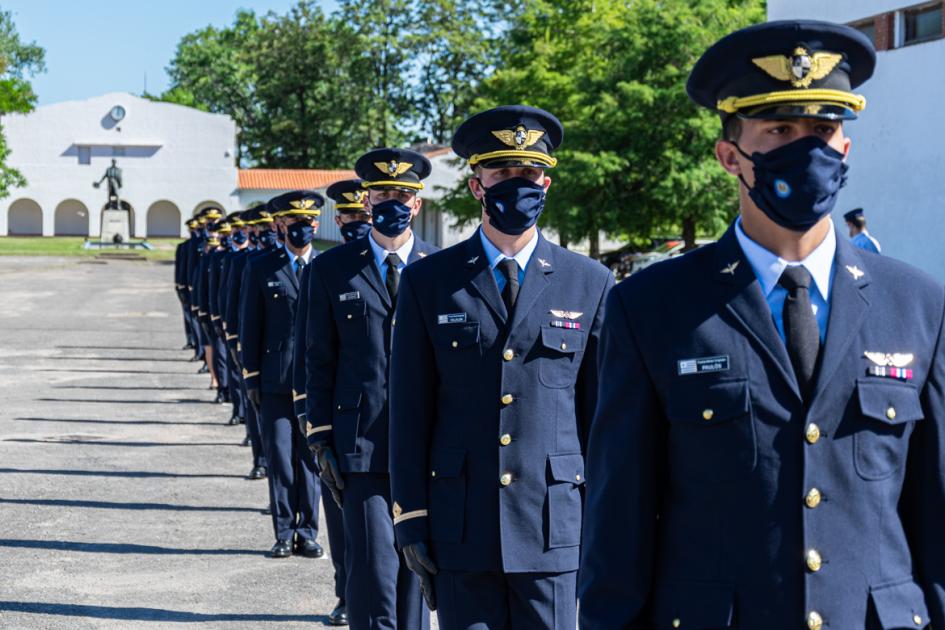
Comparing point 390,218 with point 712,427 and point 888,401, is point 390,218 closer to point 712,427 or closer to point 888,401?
point 712,427

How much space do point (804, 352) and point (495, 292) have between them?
2.16m

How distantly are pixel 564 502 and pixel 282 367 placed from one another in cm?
493

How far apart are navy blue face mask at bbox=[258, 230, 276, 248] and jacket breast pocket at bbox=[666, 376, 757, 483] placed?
1086 centimetres

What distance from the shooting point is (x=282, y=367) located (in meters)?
9.41

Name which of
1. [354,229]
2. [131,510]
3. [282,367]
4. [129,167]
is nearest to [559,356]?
[354,229]

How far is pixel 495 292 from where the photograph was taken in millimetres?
4902

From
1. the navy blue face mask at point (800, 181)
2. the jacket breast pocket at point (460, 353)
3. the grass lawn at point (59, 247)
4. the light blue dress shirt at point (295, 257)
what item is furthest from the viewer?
the grass lawn at point (59, 247)

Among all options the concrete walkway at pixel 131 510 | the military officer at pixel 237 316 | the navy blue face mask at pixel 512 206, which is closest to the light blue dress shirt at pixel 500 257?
the navy blue face mask at pixel 512 206

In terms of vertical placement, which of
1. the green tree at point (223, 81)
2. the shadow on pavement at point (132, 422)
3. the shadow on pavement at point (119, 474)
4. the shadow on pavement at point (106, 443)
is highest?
the green tree at point (223, 81)

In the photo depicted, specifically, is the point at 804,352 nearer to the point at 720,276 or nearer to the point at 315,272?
the point at 720,276

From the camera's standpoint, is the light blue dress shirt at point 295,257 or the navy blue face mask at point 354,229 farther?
the light blue dress shirt at point 295,257

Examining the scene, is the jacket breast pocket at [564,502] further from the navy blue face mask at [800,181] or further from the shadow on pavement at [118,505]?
the shadow on pavement at [118,505]

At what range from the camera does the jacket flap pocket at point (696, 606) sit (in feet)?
9.31

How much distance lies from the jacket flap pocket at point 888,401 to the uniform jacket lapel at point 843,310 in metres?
0.08
